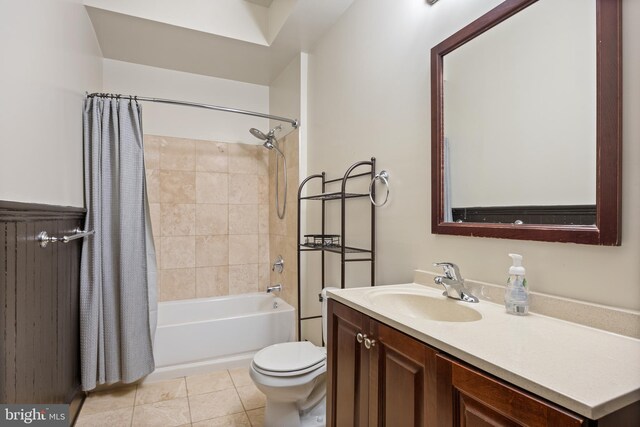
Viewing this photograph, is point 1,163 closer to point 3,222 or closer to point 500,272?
point 3,222

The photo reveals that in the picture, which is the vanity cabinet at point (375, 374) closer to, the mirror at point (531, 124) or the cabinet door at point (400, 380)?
the cabinet door at point (400, 380)

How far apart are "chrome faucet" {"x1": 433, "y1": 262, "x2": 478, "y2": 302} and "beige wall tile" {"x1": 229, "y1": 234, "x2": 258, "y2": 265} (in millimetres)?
2308

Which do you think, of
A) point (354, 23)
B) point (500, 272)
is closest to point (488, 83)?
point (500, 272)

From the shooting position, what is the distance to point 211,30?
232 cm

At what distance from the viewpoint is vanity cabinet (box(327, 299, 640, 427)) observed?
0.58 meters

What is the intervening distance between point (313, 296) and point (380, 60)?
65.7 inches

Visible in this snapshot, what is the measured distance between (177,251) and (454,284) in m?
2.50

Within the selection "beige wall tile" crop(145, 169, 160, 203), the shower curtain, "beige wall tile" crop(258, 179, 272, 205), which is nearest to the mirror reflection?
the shower curtain

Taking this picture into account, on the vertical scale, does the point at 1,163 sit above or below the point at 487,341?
above

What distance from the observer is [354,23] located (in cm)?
196

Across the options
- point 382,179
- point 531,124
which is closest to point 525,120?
point 531,124

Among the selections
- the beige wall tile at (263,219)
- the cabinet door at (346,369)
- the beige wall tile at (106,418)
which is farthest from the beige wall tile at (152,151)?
the cabinet door at (346,369)

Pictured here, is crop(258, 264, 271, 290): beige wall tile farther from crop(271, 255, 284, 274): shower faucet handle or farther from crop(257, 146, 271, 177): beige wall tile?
crop(257, 146, 271, 177): beige wall tile

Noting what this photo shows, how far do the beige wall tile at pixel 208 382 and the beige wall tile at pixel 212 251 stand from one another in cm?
98
